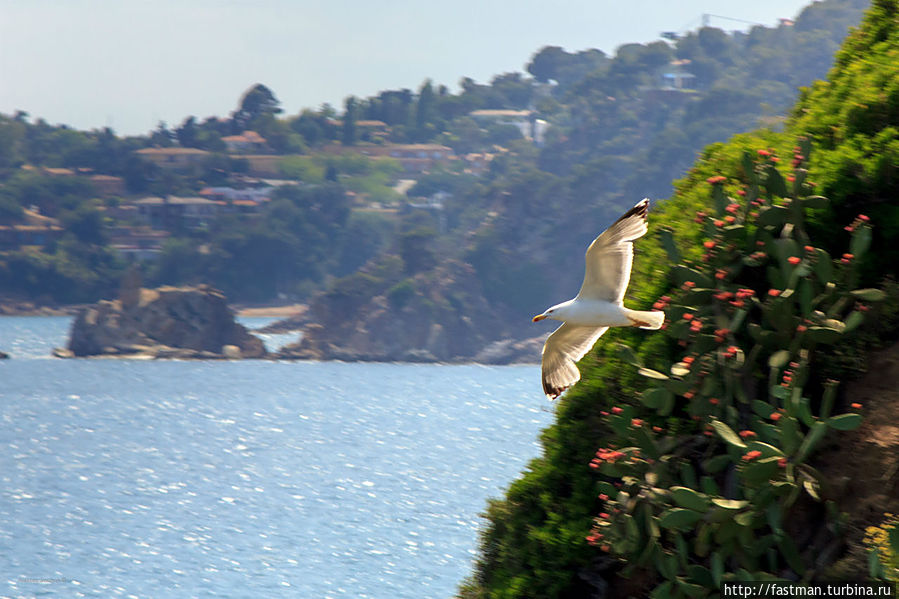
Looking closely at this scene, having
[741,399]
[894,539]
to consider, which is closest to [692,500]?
[741,399]

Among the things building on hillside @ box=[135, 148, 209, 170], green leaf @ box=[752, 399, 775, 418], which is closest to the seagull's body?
green leaf @ box=[752, 399, 775, 418]

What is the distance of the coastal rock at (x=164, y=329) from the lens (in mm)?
120938

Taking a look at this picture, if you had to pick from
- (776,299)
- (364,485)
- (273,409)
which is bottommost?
(273,409)

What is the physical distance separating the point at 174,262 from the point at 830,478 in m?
155

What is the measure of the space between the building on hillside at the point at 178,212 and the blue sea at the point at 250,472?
29.5 metres

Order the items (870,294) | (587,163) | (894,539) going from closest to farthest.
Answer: (894,539) < (870,294) < (587,163)

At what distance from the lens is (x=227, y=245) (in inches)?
6191

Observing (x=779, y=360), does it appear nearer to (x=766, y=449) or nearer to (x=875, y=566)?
(x=766, y=449)

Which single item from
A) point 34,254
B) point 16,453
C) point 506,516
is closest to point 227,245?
point 34,254

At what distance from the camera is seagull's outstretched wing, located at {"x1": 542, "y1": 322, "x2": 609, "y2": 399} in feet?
33.6

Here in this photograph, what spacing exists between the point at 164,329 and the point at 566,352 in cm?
12038

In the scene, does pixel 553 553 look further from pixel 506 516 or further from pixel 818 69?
pixel 818 69

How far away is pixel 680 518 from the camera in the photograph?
8.69m

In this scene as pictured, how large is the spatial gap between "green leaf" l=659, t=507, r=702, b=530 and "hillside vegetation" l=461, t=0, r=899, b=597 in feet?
0.04
